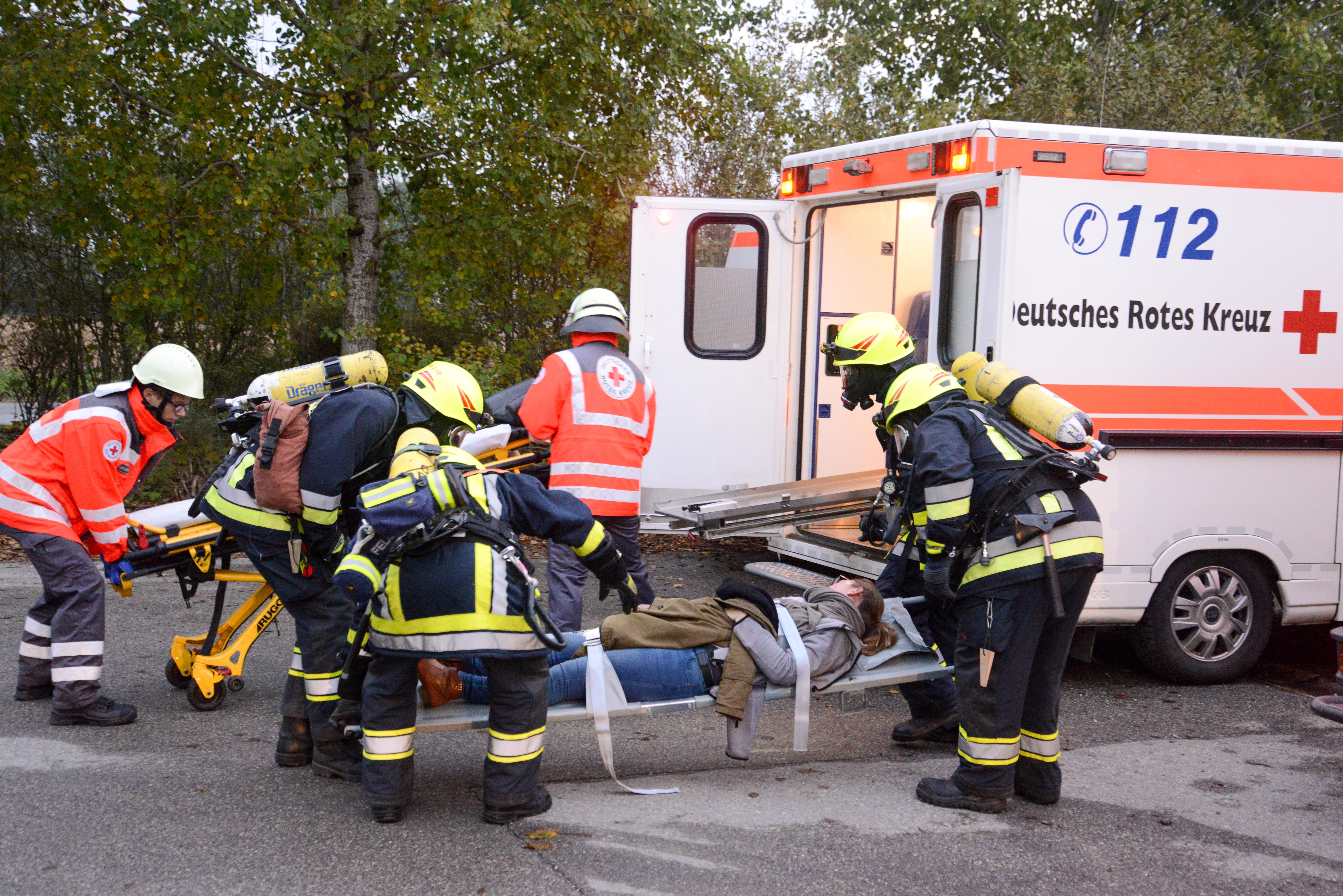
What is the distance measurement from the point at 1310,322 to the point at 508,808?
4562 mm

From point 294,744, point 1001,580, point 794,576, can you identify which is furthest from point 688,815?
point 794,576

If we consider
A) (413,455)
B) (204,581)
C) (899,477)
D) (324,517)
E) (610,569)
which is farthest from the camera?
(204,581)

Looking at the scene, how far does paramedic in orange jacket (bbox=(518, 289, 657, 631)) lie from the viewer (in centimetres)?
522

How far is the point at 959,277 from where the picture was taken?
5.73 metres

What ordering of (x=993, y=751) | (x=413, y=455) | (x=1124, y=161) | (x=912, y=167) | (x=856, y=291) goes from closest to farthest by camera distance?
(x=413, y=455) → (x=993, y=751) → (x=1124, y=161) → (x=912, y=167) → (x=856, y=291)

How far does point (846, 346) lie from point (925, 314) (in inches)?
111

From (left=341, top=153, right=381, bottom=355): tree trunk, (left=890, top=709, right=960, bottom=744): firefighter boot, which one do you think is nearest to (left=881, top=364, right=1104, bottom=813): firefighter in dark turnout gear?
(left=890, top=709, right=960, bottom=744): firefighter boot

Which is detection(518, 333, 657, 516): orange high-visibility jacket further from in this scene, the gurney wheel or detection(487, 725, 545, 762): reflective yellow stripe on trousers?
the gurney wheel

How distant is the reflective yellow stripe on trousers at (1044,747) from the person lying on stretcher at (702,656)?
71 centimetres

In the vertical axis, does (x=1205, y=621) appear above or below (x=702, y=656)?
below

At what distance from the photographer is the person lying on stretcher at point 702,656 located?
4.02 meters

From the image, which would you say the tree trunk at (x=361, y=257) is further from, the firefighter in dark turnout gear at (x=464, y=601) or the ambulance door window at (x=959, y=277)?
the firefighter in dark turnout gear at (x=464, y=601)

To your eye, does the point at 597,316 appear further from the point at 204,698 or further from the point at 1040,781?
the point at 1040,781

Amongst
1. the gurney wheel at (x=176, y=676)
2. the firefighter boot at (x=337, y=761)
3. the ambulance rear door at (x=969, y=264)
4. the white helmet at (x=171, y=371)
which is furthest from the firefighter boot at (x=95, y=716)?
the ambulance rear door at (x=969, y=264)
